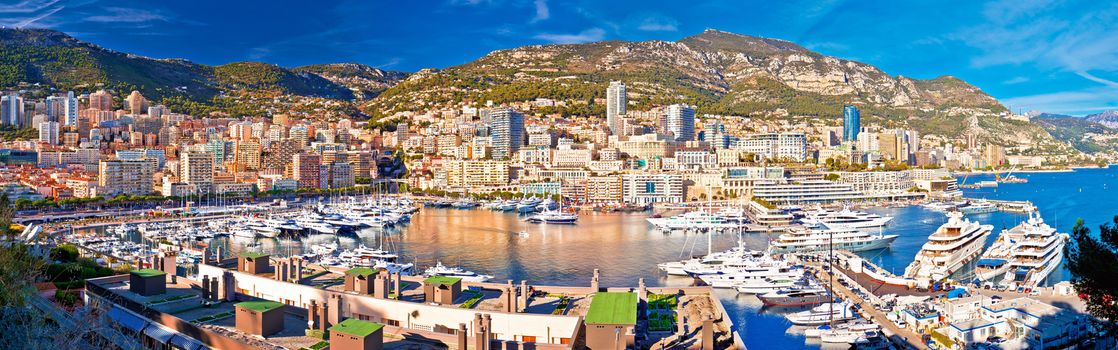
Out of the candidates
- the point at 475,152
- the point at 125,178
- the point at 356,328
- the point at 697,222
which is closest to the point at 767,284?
the point at 356,328

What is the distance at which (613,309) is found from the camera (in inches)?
291

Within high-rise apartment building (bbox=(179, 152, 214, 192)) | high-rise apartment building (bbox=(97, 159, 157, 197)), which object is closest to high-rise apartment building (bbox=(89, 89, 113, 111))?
high-rise apartment building (bbox=(179, 152, 214, 192))

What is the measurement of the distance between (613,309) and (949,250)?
13.7m

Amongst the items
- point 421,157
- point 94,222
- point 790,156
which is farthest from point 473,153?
point 94,222

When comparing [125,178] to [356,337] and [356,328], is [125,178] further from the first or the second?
[356,337]

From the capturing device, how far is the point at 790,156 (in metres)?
57.2

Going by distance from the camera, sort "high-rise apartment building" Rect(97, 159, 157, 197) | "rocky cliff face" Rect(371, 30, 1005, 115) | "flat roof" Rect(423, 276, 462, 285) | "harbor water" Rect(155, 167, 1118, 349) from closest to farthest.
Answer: "flat roof" Rect(423, 276, 462, 285)
"harbor water" Rect(155, 167, 1118, 349)
"high-rise apartment building" Rect(97, 159, 157, 197)
"rocky cliff face" Rect(371, 30, 1005, 115)

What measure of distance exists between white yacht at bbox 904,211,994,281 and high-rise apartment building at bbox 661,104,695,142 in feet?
139

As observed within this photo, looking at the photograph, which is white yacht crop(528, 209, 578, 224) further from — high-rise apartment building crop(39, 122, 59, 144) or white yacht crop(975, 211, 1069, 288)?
high-rise apartment building crop(39, 122, 59, 144)

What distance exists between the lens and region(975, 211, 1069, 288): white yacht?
1562 cm

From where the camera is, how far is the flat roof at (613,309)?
22.9ft

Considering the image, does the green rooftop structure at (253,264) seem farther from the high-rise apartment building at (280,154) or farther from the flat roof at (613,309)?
the high-rise apartment building at (280,154)

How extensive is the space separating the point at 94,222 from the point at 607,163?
2939 cm

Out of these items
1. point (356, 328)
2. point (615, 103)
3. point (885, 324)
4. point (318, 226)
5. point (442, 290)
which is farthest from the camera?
point (615, 103)
